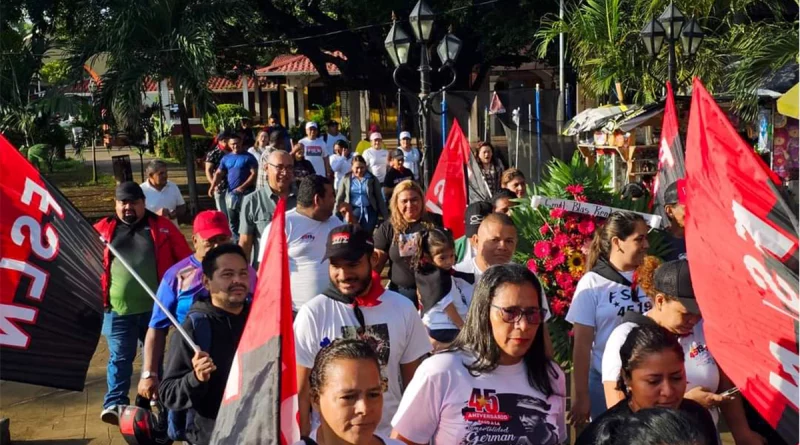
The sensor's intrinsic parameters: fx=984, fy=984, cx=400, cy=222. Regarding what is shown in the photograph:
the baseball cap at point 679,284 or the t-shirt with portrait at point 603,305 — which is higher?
the baseball cap at point 679,284

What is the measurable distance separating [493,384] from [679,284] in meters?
0.93

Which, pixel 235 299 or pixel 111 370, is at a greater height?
pixel 235 299

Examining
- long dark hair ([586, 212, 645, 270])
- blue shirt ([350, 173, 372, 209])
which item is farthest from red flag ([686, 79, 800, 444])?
blue shirt ([350, 173, 372, 209])

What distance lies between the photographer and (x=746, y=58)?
36.9 feet

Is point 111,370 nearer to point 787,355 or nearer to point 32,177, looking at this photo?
point 32,177

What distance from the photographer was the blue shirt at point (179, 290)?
5070 mm

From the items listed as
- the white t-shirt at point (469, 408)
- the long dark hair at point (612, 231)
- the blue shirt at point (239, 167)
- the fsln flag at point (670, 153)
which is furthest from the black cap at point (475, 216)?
the blue shirt at point (239, 167)

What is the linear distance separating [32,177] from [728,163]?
9.66 feet

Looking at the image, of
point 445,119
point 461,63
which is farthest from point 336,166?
point 461,63

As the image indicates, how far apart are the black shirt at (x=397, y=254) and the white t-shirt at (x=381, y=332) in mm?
1815

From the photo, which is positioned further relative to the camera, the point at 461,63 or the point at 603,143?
the point at 461,63

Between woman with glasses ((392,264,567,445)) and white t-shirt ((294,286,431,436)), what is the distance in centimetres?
79

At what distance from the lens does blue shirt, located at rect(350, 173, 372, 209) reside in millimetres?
10906

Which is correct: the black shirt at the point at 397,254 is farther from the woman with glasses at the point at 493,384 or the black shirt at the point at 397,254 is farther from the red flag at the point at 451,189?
the woman with glasses at the point at 493,384
